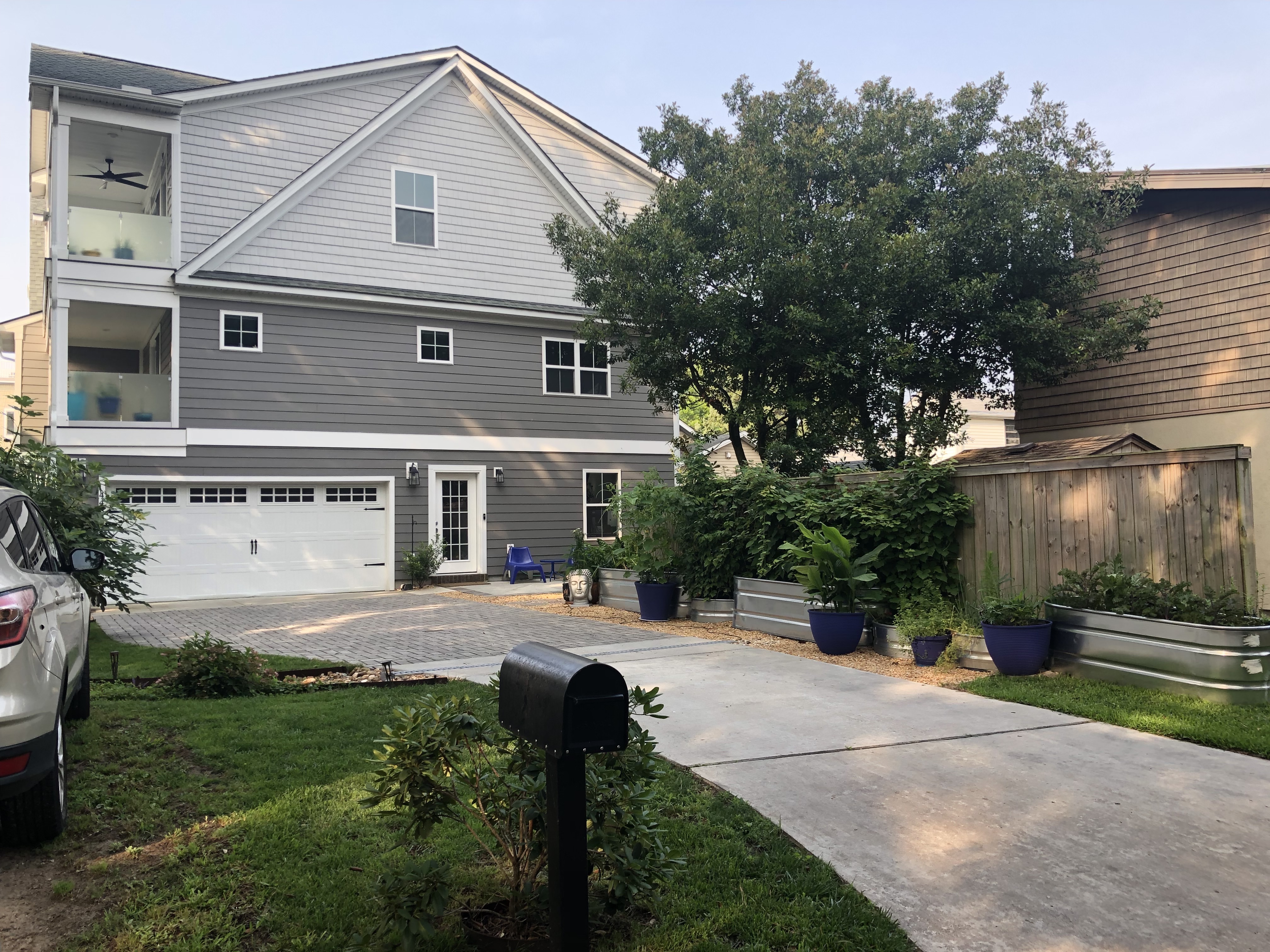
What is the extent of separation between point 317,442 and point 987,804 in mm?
14467

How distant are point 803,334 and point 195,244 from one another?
35.6ft

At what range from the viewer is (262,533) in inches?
631

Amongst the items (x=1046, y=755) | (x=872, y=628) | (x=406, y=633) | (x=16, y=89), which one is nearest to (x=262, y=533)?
(x=406, y=633)

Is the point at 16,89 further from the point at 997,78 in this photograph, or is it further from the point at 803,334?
the point at 997,78

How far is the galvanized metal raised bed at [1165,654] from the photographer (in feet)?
19.1

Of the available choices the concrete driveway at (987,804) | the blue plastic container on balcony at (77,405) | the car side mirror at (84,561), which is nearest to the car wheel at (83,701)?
the car side mirror at (84,561)

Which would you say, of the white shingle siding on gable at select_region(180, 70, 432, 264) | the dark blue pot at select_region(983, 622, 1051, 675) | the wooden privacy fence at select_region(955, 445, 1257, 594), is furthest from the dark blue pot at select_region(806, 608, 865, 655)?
the white shingle siding on gable at select_region(180, 70, 432, 264)

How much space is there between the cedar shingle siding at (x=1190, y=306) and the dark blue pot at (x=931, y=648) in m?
8.07

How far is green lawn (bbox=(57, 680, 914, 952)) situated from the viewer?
2930 mm

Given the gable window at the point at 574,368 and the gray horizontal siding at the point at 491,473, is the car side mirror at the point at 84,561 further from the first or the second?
the gable window at the point at 574,368

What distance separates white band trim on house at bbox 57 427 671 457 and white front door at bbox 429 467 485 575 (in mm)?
607

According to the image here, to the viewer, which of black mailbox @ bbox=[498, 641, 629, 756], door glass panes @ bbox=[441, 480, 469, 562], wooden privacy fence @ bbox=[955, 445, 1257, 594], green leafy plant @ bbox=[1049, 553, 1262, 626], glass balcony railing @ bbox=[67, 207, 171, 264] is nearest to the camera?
black mailbox @ bbox=[498, 641, 629, 756]

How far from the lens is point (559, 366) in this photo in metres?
18.9

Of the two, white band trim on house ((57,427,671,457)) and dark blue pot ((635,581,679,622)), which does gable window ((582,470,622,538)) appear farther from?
dark blue pot ((635,581,679,622))
